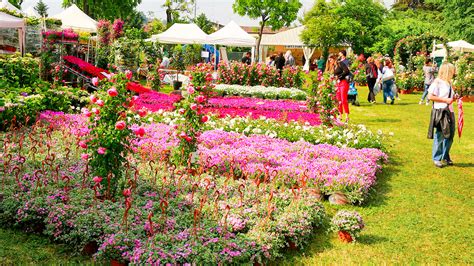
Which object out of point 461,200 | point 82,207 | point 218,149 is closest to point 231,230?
point 82,207

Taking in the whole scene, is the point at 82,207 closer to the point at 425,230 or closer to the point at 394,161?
the point at 425,230

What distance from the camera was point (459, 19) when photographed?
4028 centimetres

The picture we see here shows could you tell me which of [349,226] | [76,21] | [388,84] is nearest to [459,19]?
[388,84]

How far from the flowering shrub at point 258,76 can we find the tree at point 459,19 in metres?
24.7

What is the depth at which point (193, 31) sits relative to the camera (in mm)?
25875

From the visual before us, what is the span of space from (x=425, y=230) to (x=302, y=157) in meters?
2.59

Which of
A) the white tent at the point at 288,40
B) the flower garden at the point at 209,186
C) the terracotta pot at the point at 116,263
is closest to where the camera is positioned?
the terracotta pot at the point at 116,263

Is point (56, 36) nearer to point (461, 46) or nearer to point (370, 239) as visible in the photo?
point (370, 239)

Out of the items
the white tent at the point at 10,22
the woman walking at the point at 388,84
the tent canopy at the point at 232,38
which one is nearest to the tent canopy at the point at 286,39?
the tent canopy at the point at 232,38

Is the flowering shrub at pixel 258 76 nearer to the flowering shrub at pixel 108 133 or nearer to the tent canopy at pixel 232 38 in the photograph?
the tent canopy at pixel 232 38

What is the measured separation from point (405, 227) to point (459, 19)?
38.8m

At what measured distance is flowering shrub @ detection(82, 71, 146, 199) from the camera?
5.57 meters

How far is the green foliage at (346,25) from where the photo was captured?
42.1 meters

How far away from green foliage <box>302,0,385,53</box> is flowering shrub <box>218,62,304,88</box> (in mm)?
22191
